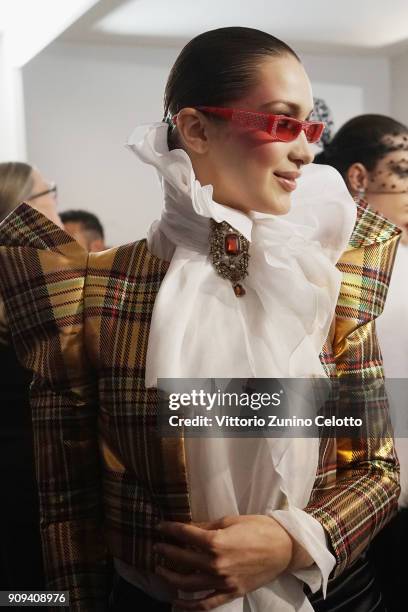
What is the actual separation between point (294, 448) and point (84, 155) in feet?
2.18

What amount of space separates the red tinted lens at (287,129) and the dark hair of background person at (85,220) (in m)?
0.53

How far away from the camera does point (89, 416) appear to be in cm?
87

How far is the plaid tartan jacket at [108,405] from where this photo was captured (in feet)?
2.73

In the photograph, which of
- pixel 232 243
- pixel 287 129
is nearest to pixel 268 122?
pixel 287 129

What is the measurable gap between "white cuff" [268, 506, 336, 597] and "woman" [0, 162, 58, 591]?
1.86ft

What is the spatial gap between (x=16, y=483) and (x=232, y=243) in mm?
637

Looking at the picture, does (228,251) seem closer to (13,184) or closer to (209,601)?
(209,601)

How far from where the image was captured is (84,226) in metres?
1.31

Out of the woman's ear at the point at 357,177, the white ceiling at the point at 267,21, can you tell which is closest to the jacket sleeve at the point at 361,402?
the woman's ear at the point at 357,177

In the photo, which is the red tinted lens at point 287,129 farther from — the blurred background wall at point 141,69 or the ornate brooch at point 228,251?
the blurred background wall at point 141,69

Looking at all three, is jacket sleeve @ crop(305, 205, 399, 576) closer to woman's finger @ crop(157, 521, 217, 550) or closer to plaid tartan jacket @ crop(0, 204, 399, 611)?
plaid tartan jacket @ crop(0, 204, 399, 611)

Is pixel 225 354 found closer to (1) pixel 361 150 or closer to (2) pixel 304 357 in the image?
(2) pixel 304 357

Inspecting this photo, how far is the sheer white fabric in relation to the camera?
0.81 meters

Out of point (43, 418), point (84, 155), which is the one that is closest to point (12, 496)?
point (43, 418)
